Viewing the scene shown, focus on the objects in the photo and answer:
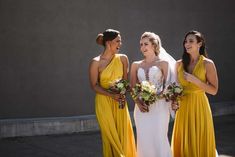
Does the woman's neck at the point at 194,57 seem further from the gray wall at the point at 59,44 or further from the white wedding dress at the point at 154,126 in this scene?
the gray wall at the point at 59,44

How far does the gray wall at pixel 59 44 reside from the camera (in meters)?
11.7

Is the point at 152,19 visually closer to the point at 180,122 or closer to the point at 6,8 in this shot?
the point at 6,8

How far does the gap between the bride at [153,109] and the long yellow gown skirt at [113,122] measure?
0.24 metres

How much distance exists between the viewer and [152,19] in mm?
13711

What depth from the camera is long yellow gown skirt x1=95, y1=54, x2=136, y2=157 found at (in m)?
7.62

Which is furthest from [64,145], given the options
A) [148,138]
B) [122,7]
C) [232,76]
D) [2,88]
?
[232,76]

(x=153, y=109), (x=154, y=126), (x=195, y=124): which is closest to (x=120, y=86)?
(x=153, y=109)

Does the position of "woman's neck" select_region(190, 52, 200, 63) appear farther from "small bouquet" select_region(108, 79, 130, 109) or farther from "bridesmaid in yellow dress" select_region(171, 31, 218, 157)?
"small bouquet" select_region(108, 79, 130, 109)

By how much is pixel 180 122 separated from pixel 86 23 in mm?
5656

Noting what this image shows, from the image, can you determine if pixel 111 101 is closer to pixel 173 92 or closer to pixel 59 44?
pixel 173 92

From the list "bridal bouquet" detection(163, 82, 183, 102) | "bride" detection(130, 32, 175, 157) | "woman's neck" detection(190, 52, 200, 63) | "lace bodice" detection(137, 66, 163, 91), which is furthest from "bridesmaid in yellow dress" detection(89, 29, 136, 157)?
"woman's neck" detection(190, 52, 200, 63)

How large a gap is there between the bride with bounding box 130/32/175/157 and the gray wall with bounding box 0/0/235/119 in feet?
16.3

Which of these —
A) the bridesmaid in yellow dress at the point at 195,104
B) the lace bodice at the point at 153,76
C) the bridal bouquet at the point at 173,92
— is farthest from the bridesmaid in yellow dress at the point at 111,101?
the bridesmaid in yellow dress at the point at 195,104

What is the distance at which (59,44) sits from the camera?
12227 mm
